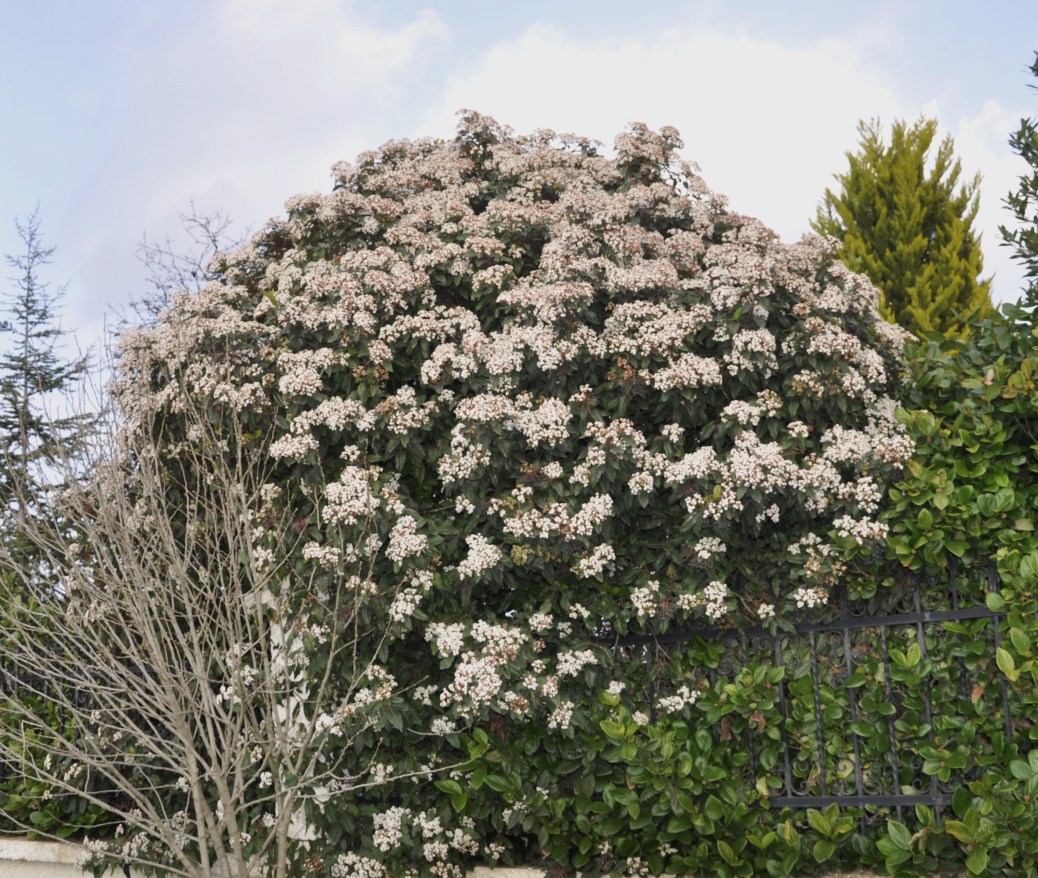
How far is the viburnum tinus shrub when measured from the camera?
5387mm

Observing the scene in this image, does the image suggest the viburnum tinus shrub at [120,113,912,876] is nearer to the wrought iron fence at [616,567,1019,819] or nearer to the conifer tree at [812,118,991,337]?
the wrought iron fence at [616,567,1019,819]

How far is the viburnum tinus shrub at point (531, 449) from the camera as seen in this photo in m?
5.39

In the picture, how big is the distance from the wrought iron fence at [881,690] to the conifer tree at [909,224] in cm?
973

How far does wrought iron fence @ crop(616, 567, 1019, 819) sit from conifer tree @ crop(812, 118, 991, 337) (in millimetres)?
9734

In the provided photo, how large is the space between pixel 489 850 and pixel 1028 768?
117 inches

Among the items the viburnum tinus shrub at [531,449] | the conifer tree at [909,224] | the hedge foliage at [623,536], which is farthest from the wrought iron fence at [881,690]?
the conifer tree at [909,224]

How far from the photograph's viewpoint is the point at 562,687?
5637 millimetres

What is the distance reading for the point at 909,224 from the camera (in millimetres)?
14773

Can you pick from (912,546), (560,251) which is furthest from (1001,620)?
(560,251)

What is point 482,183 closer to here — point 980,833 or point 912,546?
point 912,546

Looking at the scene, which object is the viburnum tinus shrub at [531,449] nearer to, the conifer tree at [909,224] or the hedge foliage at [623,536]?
the hedge foliage at [623,536]

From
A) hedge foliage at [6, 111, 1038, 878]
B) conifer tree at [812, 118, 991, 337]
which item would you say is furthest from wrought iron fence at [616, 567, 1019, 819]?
conifer tree at [812, 118, 991, 337]

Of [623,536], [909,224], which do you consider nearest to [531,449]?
[623,536]

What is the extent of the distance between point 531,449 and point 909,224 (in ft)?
36.6
